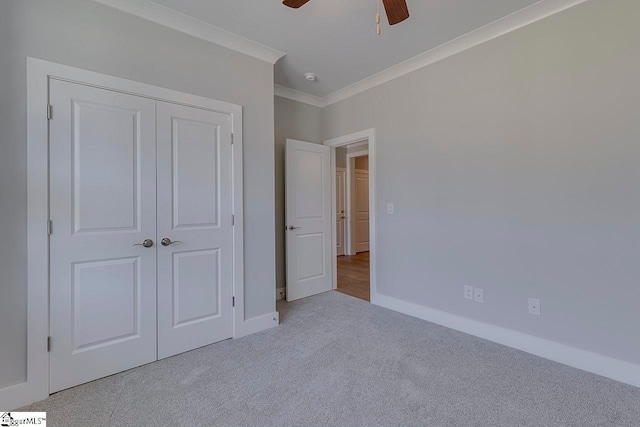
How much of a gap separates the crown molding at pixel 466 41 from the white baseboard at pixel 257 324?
104 inches

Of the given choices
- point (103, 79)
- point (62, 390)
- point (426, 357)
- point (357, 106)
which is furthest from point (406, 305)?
point (103, 79)

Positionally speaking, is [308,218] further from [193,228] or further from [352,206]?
[352,206]

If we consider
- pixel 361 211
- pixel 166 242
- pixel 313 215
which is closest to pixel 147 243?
pixel 166 242

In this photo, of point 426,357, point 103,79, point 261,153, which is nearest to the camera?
point 103,79

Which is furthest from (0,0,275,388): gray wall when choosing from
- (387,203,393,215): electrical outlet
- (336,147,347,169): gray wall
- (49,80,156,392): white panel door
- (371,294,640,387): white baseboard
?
(336,147,347,169): gray wall

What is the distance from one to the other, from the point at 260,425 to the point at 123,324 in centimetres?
124

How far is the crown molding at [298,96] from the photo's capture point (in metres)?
3.49

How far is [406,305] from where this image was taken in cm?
301

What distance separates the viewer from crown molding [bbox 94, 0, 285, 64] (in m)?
2.00

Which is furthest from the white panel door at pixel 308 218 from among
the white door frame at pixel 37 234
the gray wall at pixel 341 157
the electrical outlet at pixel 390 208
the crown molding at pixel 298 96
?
the gray wall at pixel 341 157

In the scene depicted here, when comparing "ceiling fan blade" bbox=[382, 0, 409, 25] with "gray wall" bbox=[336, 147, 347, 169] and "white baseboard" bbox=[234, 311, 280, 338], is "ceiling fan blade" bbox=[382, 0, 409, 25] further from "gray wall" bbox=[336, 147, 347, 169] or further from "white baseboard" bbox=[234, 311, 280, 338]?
"gray wall" bbox=[336, 147, 347, 169]

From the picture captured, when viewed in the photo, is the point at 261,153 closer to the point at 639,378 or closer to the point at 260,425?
the point at 260,425

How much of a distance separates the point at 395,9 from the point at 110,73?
1913 millimetres

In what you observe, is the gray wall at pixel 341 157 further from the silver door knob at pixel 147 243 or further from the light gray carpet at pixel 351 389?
the silver door knob at pixel 147 243
